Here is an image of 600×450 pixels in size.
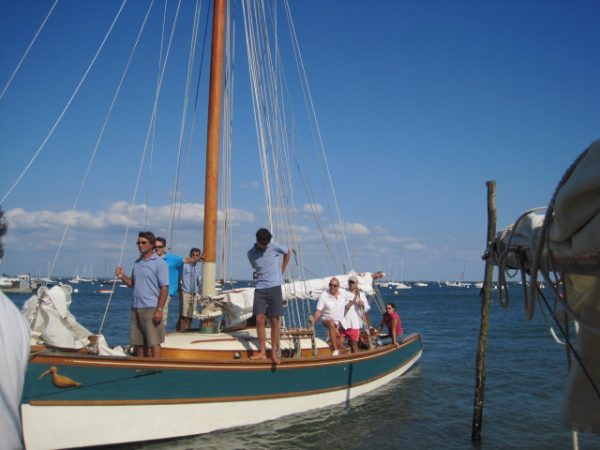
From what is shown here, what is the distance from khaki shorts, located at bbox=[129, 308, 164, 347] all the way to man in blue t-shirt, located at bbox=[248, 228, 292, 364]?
1.49m

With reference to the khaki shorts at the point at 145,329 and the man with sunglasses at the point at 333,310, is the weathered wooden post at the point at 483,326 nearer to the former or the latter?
the man with sunglasses at the point at 333,310

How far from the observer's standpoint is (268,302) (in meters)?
8.16

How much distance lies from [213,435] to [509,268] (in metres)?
5.10

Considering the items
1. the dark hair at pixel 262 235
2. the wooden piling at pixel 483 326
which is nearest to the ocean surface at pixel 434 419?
the wooden piling at pixel 483 326

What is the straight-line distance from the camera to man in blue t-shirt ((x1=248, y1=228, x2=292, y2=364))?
803 cm

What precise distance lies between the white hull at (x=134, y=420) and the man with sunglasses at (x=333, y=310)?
5.55ft

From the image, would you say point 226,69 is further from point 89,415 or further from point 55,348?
point 89,415

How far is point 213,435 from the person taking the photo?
761cm

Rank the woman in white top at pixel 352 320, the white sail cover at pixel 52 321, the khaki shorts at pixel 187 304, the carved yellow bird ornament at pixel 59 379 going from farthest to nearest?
the woman in white top at pixel 352 320 → the khaki shorts at pixel 187 304 → the white sail cover at pixel 52 321 → the carved yellow bird ornament at pixel 59 379

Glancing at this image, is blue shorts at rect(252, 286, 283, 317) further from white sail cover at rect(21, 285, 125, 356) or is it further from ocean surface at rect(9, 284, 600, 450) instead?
white sail cover at rect(21, 285, 125, 356)

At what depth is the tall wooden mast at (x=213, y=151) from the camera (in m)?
9.33

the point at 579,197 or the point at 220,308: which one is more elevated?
the point at 579,197

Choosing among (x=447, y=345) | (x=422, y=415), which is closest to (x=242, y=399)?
(x=422, y=415)

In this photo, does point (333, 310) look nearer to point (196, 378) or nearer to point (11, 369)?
point (196, 378)
